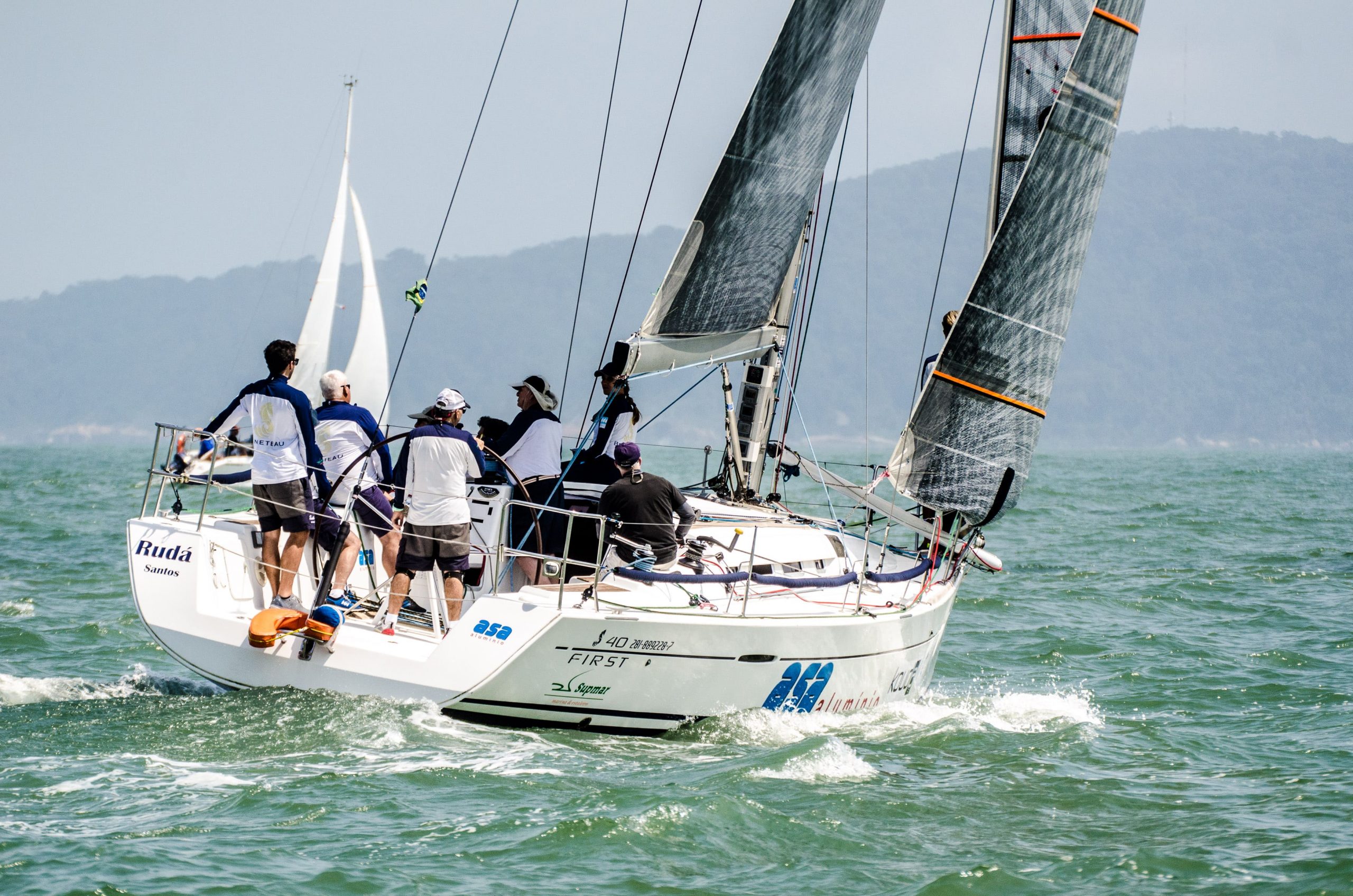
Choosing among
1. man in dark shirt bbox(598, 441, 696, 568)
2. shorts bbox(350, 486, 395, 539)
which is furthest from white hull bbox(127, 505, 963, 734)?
shorts bbox(350, 486, 395, 539)

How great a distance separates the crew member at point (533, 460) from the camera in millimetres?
8453

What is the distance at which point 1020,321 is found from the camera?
923 cm

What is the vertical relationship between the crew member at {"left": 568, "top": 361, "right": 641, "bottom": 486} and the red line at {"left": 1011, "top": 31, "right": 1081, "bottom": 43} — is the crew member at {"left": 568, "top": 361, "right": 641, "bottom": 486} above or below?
below

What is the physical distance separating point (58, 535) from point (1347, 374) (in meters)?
191

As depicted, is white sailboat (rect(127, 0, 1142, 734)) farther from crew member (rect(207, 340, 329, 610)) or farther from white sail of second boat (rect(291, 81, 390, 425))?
white sail of second boat (rect(291, 81, 390, 425))

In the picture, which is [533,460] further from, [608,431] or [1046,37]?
[1046,37]

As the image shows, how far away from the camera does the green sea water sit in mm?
5645

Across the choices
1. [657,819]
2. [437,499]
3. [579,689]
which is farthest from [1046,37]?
[657,819]

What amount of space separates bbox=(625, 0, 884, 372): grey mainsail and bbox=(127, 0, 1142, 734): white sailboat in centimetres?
2

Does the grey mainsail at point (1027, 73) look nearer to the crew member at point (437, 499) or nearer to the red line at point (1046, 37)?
the red line at point (1046, 37)

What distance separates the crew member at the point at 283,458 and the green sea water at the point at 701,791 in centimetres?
94

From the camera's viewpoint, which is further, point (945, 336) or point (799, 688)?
point (945, 336)

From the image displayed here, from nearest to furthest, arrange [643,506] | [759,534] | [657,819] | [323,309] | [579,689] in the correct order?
[657,819], [579,689], [643,506], [759,534], [323,309]

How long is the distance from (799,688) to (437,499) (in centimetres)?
239
